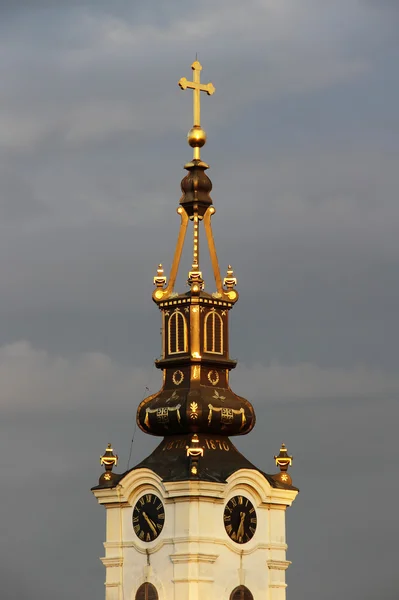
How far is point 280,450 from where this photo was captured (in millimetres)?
68625

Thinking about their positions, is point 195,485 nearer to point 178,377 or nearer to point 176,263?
point 178,377

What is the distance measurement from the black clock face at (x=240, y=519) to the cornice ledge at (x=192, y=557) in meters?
0.97

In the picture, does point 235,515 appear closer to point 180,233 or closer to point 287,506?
point 287,506

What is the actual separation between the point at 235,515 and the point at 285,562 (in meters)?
1.96

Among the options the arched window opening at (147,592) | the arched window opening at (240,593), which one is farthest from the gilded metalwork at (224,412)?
the arched window opening at (147,592)

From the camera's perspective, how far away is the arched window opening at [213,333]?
67.5 m

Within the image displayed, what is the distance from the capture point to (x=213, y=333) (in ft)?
222

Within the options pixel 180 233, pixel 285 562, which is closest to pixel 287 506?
pixel 285 562

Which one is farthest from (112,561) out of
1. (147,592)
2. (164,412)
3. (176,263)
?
(176,263)

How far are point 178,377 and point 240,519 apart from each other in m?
3.85

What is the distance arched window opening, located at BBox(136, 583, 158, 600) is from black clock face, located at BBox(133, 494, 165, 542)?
3.68 feet

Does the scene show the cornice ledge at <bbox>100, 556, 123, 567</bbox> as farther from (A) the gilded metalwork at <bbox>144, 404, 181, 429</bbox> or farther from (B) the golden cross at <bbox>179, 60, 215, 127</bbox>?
(B) the golden cross at <bbox>179, 60, 215, 127</bbox>

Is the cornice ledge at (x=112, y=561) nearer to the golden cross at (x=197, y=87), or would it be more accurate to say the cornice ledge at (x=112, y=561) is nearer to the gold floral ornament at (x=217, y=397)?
the gold floral ornament at (x=217, y=397)

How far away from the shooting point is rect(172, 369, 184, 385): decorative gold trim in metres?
67.4
